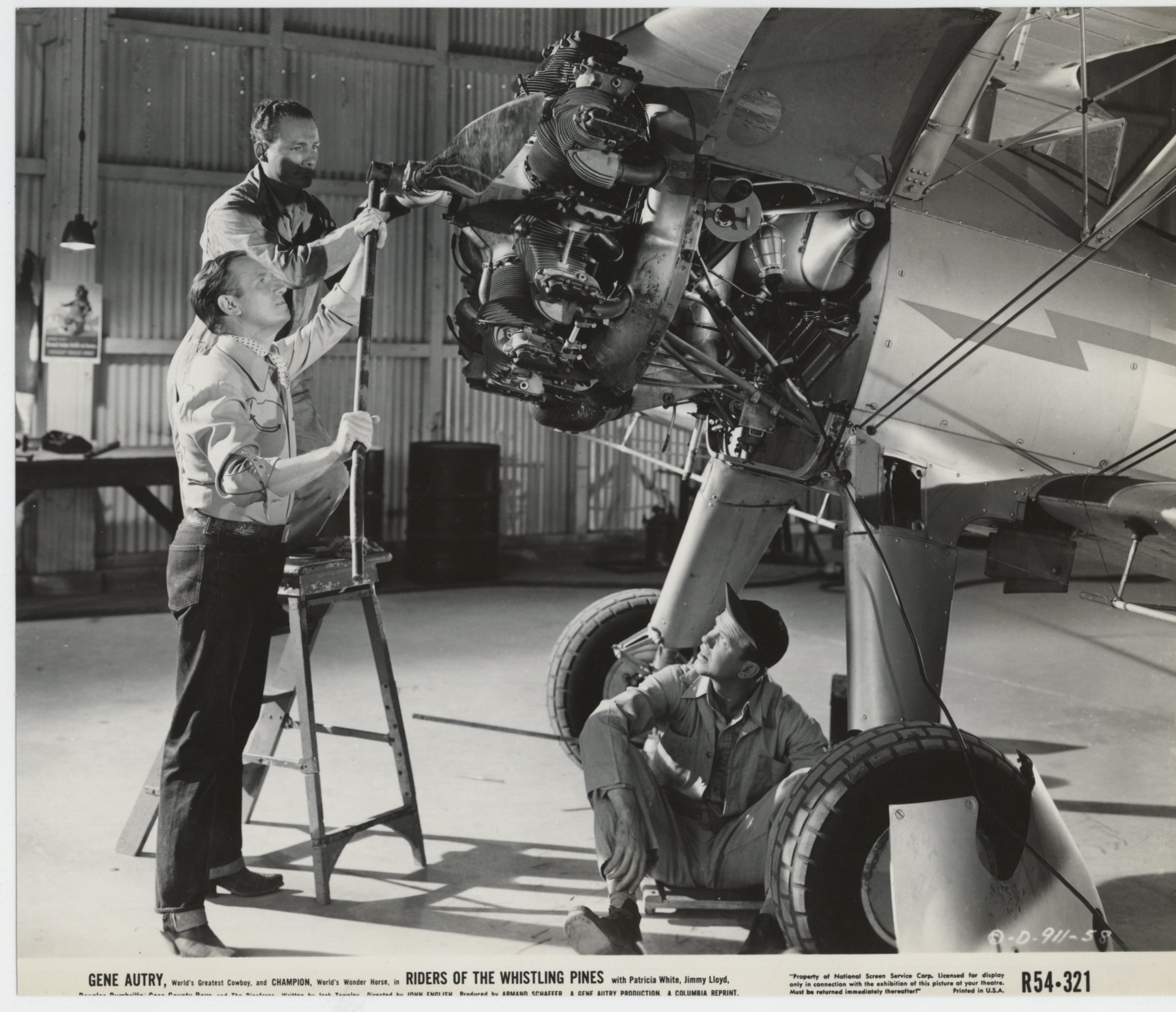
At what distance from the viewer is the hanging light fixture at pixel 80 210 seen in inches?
319

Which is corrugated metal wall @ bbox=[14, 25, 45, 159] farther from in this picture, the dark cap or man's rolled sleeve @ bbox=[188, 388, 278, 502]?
the dark cap

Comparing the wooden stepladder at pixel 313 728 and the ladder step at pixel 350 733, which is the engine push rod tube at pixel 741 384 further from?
the ladder step at pixel 350 733

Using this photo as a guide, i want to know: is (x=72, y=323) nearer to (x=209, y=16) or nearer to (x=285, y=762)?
(x=209, y=16)

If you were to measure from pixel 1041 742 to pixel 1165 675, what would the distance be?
2.05 m

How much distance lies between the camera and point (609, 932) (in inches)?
126

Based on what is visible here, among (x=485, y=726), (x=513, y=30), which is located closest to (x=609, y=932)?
(x=485, y=726)

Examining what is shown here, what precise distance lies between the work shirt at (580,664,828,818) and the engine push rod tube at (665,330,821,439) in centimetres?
82

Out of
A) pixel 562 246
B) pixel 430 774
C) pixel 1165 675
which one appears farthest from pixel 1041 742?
pixel 562 246

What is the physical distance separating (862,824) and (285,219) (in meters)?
2.37

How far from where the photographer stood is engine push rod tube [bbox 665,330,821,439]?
11.5ft

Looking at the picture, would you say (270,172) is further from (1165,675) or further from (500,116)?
(1165,675)

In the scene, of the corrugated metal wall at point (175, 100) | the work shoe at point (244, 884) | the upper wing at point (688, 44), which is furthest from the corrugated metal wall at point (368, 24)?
the work shoe at point (244, 884)

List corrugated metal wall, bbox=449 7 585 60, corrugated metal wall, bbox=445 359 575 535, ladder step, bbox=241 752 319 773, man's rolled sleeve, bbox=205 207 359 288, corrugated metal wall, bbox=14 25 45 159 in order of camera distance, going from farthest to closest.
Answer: corrugated metal wall, bbox=445 359 575 535, corrugated metal wall, bbox=449 7 585 60, corrugated metal wall, bbox=14 25 45 159, ladder step, bbox=241 752 319 773, man's rolled sleeve, bbox=205 207 359 288


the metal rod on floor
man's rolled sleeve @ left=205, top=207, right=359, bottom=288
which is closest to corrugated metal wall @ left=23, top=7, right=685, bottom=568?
the metal rod on floor
